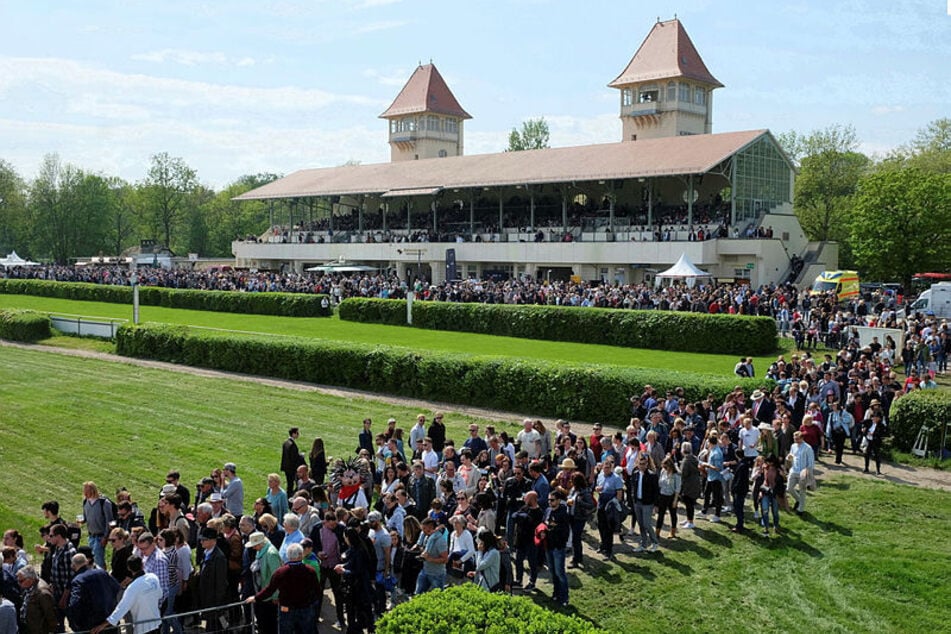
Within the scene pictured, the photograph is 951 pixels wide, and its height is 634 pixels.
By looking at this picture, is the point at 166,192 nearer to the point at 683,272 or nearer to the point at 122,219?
the point at 122,219

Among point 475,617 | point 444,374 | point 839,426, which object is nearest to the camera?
point 475,617

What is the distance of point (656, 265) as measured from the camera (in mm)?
38969

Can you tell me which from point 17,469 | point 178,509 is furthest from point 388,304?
point 178,509

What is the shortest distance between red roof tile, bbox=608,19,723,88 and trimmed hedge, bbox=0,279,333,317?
90.9ft

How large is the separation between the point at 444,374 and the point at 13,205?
82.4m

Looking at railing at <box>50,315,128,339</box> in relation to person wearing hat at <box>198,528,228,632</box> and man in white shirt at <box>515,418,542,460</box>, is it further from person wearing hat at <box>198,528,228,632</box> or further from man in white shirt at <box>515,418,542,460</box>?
person wearing hat at <box>198,528,228,632</box>

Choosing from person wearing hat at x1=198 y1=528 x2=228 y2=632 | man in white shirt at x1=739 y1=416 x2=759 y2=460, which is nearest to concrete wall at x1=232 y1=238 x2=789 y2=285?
man in white shirt at x1=739 y1=416 x2=759 y2=460

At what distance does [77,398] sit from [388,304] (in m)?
15.8

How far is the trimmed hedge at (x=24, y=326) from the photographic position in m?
31.7

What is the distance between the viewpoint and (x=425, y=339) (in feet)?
96.8

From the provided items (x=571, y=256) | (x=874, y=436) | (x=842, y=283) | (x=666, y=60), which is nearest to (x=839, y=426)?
(x=874, y=436)

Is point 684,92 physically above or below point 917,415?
above

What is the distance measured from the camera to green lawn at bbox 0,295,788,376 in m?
23.9

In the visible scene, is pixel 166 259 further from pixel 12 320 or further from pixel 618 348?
pixel 618 348
